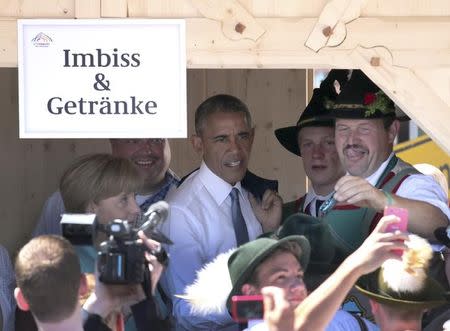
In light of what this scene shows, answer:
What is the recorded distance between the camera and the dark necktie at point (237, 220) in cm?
694

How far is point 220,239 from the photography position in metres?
6.89

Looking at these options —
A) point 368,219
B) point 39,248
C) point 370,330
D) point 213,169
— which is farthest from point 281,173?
point 39,248

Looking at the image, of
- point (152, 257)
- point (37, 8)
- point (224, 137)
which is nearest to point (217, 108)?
point (224, 137)

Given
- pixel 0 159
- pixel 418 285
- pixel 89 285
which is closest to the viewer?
pixel 418 285

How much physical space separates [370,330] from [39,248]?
1582mm

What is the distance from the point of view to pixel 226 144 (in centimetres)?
718

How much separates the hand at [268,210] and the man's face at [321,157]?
35 cm

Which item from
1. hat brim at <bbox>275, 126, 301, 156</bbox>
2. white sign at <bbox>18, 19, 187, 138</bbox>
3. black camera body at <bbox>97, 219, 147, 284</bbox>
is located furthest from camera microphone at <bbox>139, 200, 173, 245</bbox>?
hat brim at <bbox>275, 126, 301, 156</bbox>

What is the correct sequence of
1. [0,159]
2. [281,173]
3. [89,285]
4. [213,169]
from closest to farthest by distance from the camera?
1. [89,285]
2. [213,169]
3. [0,159]
4. [281,173]

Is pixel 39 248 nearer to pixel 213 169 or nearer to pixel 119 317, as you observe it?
pixel 119 317

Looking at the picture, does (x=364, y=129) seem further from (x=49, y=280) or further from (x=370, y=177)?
(x=49, y=280)

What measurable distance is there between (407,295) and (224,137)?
6.68 ft

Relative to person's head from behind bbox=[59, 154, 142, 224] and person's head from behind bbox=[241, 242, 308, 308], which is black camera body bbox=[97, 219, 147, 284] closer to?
person's head from behind bbox=[241, 242, 308, 308]

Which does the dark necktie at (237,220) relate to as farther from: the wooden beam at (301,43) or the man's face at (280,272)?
the man's face at (280,272)
